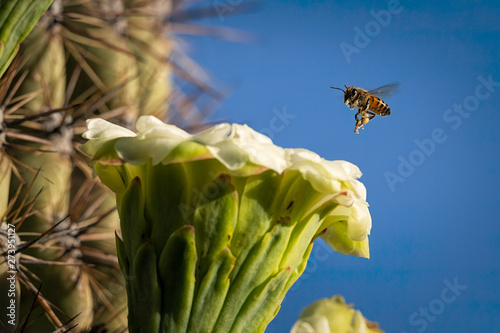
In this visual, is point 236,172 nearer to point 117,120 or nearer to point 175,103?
point 117,120

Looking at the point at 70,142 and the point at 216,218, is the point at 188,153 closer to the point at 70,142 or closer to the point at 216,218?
the point at 216,218

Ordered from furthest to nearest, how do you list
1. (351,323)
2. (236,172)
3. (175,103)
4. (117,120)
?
(175,103)
(117,120)
(236,172)
(351,323)

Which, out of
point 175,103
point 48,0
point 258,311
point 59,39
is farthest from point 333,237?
point 175,103

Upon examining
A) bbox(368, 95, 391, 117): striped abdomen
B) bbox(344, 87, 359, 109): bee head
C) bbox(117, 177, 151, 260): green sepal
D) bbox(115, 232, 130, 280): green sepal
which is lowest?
bbox(115, 232, 130, 280): green sepal

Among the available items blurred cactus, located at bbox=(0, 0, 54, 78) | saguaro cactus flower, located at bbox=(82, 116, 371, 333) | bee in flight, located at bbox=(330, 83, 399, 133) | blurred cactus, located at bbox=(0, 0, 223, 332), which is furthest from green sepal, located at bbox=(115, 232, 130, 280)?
bee in flight, located at bbox=(330, 83, 399, 133)

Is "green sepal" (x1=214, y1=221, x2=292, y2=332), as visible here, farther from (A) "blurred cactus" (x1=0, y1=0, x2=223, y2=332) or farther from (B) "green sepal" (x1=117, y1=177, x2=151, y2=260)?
(A) "blurred cactus" (x1=0, y1=0, x2=223, y2=332)

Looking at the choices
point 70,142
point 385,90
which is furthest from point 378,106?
point 70,142

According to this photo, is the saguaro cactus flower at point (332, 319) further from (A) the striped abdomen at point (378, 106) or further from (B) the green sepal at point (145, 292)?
(A) the striped abdomen at point (378, 106)
